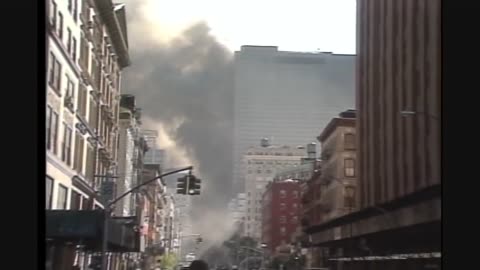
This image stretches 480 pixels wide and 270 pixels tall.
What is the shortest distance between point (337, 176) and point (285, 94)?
34cm

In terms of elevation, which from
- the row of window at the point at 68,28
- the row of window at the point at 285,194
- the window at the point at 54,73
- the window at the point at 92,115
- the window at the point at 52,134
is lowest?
the row of window at the point at 285,194

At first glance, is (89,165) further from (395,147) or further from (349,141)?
(395,147)

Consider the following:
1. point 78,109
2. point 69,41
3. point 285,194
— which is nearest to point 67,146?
→ point 78,109

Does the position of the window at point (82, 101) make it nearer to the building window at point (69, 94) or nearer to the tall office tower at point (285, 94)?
the building window at point (69, 94)

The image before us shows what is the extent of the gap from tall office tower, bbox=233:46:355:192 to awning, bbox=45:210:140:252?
43 centimetres

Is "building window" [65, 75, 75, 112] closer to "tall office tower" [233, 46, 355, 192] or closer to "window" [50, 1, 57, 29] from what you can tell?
"window" [50, 1, 57, 29]

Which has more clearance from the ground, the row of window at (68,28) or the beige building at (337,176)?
the row of window at (68,28)

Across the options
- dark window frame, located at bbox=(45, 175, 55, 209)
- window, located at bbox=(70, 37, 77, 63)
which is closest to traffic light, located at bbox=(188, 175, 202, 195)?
dark window frame, located at bbox=(45, 175, 55, 209)

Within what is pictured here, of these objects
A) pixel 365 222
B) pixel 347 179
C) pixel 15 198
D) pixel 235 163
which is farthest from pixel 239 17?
pixel 15 198

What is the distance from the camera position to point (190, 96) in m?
2.19

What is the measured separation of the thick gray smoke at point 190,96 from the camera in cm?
214

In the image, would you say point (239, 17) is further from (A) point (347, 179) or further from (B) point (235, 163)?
(A) point (347, 179)

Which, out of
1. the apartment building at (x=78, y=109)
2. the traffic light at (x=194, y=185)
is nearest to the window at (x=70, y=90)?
the apartment building at (x=78, y=109)

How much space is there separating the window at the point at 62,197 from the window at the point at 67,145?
85mm
